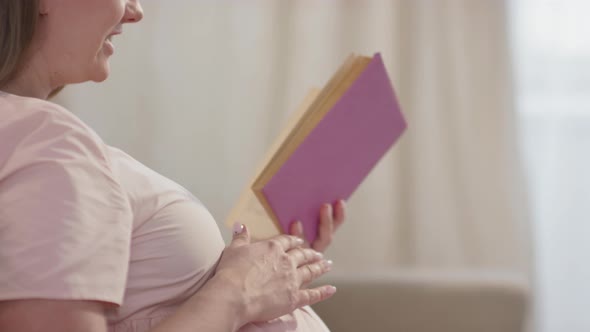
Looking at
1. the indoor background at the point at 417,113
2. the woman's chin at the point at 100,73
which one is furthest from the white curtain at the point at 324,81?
the woman's chin at the point at 100,73

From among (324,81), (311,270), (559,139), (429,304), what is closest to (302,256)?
(311,270)

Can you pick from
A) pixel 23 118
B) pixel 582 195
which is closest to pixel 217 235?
pixel 23 118

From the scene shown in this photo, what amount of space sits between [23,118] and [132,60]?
1664mm

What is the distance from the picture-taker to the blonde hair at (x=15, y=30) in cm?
92

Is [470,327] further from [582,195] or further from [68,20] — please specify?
[68,20]

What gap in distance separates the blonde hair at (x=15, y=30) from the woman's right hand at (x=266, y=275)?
0.33m

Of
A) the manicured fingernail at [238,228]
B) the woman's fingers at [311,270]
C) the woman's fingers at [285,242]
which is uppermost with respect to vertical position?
the manicured fingernail at [238,228]

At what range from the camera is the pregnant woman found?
0.78 meters

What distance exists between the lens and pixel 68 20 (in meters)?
0.97

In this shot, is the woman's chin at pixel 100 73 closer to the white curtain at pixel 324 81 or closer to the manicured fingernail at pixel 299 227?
the manicured fingernail at pixel 299 227

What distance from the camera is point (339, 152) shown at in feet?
4.43

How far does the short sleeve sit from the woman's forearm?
0.08 m

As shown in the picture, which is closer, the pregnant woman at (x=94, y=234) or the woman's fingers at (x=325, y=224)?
the pregnant woman at (x=94, y=234)

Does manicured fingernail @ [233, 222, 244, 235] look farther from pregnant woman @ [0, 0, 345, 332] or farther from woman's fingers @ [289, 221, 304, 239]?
woman's fingers @ [289, 221, 304, 239]
